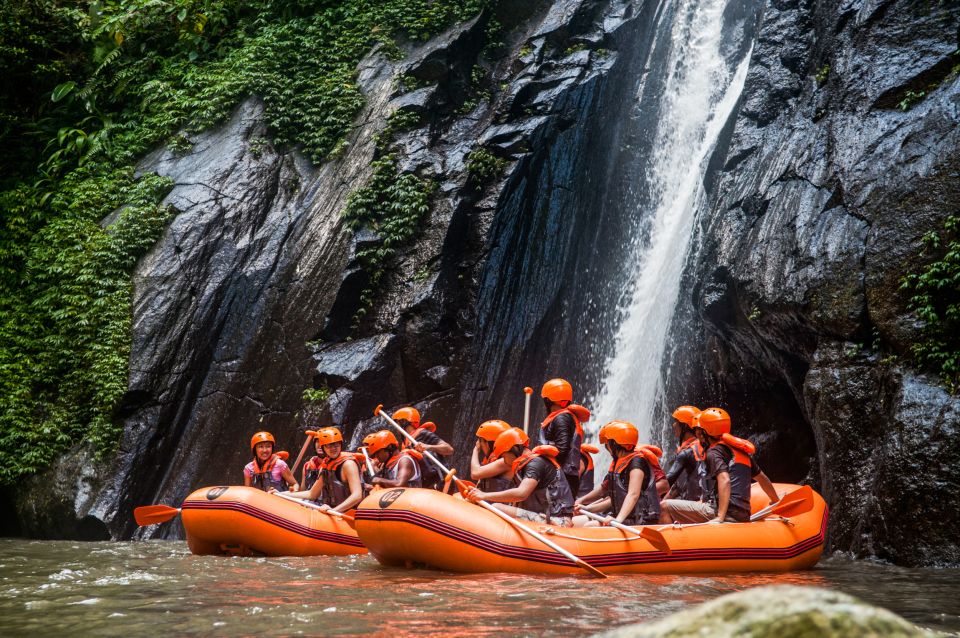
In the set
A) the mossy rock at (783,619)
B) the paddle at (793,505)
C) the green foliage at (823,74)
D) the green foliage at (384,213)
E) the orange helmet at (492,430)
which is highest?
the green foliage at (823,74)

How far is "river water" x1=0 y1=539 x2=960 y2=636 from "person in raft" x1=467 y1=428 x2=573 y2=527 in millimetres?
870

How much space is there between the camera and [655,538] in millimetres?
6812

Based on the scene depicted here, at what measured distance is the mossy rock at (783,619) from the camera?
2.15m

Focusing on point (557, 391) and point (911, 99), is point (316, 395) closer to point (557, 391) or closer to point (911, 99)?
point (557, 391)

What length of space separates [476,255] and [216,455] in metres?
6.10

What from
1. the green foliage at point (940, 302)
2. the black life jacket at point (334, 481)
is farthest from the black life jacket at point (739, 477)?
the black life jacket at point (334, 481)

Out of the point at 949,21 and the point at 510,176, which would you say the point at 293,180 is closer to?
the point at 510,176

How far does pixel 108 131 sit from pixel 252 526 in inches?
513

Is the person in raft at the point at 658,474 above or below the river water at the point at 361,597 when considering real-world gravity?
above

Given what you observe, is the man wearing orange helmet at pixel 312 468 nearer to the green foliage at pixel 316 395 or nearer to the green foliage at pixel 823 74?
the green foliage at pixel 316 395

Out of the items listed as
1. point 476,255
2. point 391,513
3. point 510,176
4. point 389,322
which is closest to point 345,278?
point 389,322

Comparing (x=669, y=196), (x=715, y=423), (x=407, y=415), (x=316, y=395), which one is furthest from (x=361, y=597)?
(x=669, y=196)

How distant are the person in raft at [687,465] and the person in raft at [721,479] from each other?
240 millimetres

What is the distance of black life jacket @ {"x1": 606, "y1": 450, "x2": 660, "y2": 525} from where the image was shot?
7.64 meters
